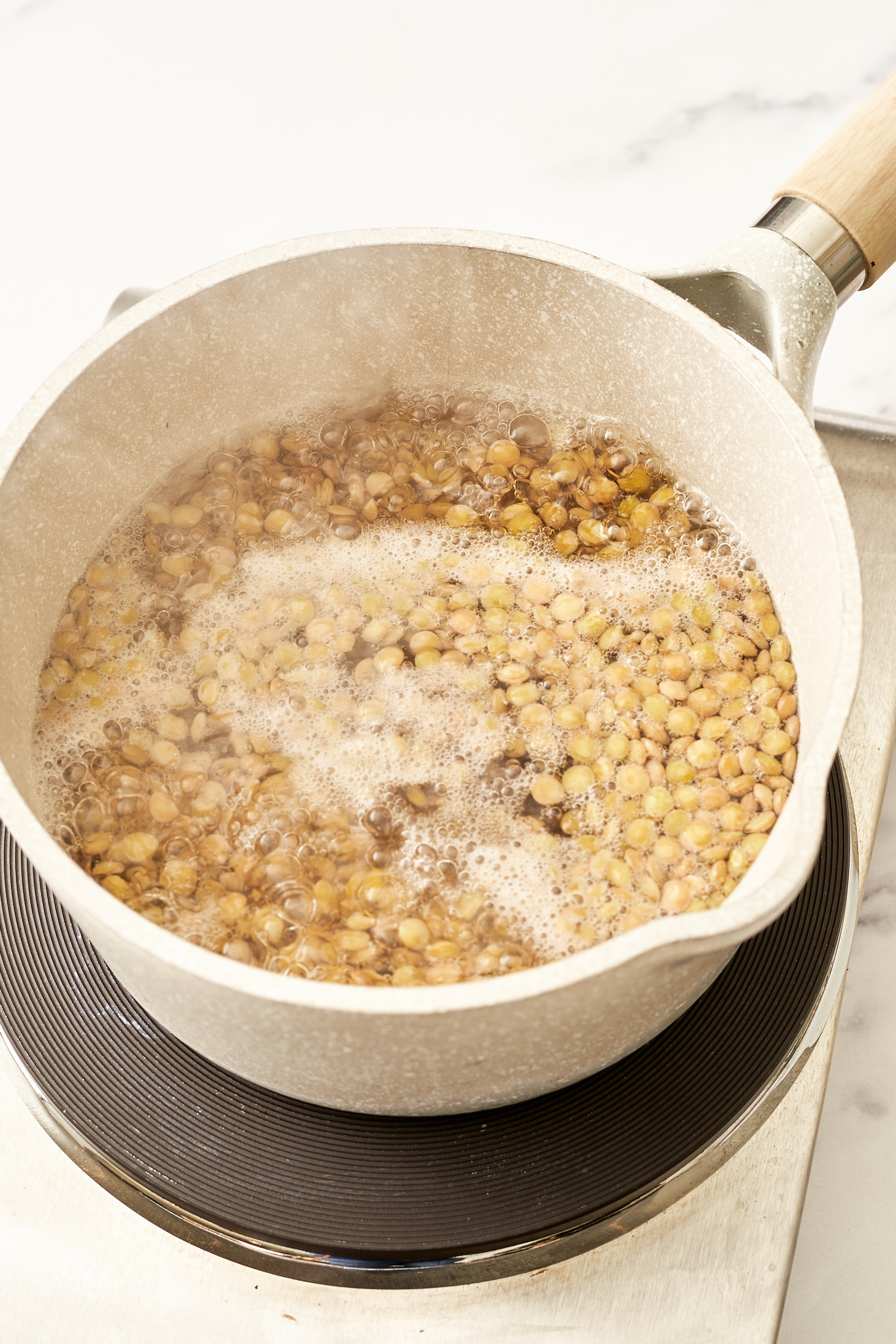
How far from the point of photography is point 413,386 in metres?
0.96

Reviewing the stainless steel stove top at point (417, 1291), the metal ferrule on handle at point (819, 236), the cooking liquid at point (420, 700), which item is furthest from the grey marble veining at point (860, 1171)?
the metal ferrule on handle at point (819, 236)

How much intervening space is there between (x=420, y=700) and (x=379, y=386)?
0.31 m

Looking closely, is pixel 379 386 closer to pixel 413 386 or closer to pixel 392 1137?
pixel 413 386

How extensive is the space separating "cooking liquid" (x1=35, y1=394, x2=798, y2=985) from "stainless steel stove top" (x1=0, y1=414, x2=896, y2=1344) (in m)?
0.19

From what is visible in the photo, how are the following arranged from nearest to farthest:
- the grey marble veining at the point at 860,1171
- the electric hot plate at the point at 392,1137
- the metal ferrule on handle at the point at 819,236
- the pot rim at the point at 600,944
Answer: the pot rim at the point at 600,944, the electric hot plate at the point at 392,1137, the metal ferrule on handle at the point at 819,236, the grey marble veining at the point at 860,1171

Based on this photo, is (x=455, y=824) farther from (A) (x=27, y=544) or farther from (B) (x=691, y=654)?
(A) (x=27, y=544)

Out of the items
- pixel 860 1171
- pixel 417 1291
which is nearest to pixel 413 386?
pixel 417 1291

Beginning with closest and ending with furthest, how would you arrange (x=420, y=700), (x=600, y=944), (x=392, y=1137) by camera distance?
(x=600, y=944)
(x=392, y=1137)
(x=420, y=700)

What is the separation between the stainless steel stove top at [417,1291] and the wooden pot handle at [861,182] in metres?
0.59

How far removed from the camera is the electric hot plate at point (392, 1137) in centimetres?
73

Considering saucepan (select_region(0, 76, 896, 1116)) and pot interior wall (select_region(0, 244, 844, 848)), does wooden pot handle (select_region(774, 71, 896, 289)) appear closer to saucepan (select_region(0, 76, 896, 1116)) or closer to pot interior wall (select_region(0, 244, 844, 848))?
saucepan (select_region(0, 76, 896, 1116))

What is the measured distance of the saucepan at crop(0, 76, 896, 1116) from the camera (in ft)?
1.75

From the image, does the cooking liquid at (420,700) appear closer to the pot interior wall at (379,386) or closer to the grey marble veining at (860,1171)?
the pot interior wall at (379,386)

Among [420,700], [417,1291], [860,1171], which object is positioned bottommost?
[860,1171]
